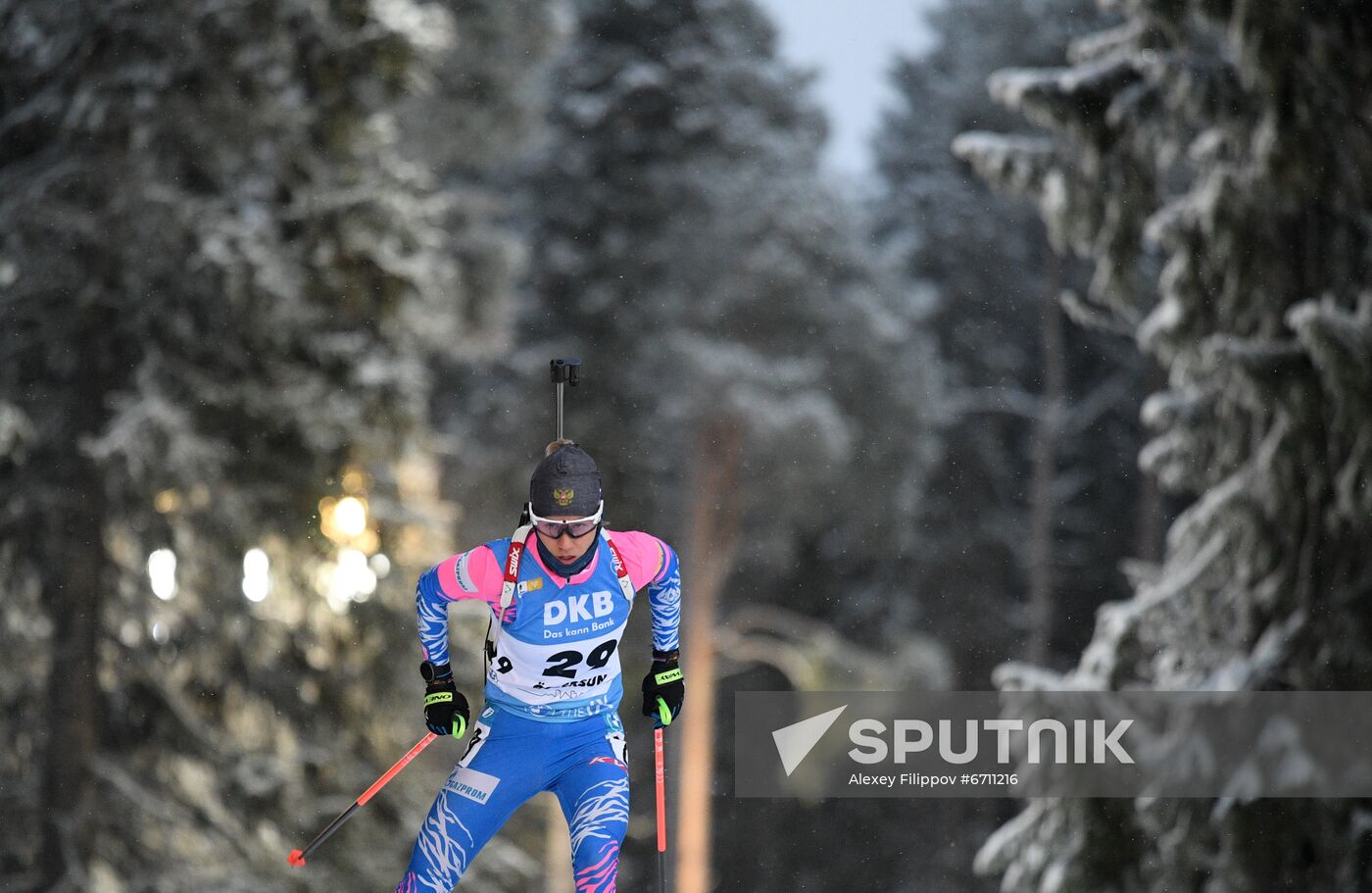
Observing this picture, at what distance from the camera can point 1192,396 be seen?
751 centimetres

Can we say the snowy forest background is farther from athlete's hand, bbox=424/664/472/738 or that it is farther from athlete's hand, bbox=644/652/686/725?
athlete's hand, bbox=424/664/472/738

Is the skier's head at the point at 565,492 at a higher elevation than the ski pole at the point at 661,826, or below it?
higher

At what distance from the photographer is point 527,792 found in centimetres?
432

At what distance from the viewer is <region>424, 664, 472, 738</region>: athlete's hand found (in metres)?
4.20

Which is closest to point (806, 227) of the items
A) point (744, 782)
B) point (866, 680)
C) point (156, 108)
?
point (866, 680)

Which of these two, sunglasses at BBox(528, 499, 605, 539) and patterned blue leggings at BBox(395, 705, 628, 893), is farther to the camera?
patterned blue leggings at BBox(395, 705, 628, 893)

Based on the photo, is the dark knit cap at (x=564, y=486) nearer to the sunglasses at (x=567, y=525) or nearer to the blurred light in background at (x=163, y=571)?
the sunglasses at (x=567, y=525)

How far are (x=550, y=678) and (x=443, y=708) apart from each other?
0.30 meters

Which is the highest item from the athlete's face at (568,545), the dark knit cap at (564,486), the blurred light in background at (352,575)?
the blurred light in background at (352,575)

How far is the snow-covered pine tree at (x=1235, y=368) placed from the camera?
6953mm

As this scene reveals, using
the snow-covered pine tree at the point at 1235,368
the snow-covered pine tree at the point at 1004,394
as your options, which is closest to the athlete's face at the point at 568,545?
the snow-covered pine tree at the point at 1235,368

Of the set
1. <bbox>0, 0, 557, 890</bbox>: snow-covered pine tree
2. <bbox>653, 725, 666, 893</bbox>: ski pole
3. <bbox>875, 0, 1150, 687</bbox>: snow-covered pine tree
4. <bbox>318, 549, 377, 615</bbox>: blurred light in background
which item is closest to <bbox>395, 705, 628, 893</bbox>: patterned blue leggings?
<bbox>653, 725, 666, 893</bbox>: ski pole

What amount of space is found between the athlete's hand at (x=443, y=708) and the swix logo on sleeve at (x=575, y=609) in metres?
0.31

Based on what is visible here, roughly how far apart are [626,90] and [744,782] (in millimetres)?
8009
